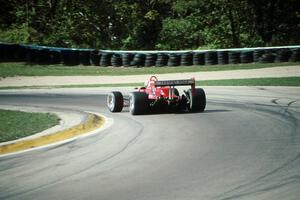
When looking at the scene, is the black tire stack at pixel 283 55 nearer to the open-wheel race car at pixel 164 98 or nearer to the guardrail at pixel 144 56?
the guardrail at pixel 144 56

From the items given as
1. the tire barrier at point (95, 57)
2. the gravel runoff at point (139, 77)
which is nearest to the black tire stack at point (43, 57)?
the tire barrier at point (95, 57)

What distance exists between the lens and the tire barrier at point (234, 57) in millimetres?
28656

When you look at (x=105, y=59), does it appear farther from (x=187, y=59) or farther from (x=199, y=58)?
(x=199, y=58)

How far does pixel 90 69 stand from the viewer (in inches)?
1188

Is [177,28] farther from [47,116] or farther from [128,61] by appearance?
[47,116]

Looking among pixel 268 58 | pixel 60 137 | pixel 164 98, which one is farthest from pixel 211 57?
pixel 60 137

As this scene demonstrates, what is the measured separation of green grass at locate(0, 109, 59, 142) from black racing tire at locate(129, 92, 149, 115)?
1.90m

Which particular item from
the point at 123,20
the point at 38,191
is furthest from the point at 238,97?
the point at 123,20

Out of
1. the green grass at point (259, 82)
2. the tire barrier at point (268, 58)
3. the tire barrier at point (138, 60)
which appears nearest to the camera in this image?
the green grass at point (259, 82)

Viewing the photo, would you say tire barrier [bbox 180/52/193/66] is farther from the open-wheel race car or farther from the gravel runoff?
the open-wheel race car

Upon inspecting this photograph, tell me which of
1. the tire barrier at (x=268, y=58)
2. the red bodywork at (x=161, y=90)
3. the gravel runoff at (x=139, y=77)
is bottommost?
the gravel runoff at (x=139, y=77)

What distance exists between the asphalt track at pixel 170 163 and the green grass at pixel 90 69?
15823mm

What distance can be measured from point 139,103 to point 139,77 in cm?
1337

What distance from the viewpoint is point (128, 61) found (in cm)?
3052
